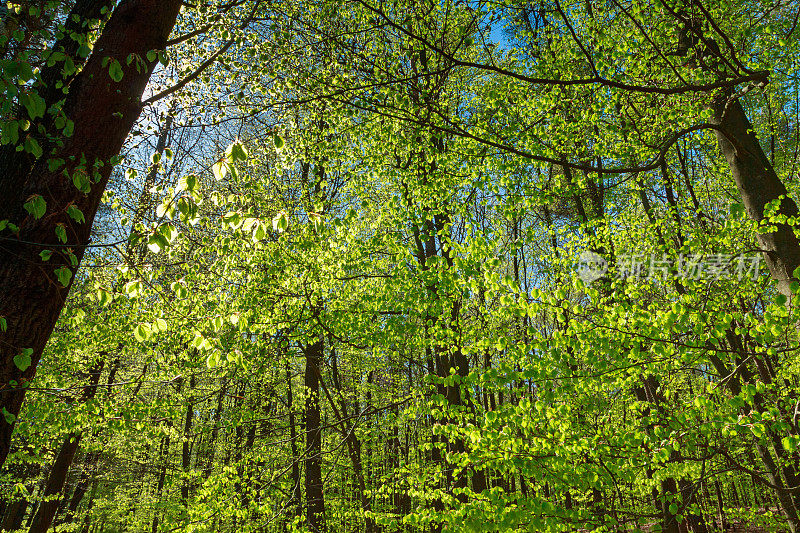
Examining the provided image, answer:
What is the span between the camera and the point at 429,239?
776 cm

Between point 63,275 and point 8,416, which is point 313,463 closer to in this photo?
point 8,416

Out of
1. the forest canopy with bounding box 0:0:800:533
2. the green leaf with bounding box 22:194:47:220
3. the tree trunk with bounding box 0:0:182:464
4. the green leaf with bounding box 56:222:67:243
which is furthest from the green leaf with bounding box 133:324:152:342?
the green leaf with bounding box 22:194:47:220

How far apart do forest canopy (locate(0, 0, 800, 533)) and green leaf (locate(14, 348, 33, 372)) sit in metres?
0.02

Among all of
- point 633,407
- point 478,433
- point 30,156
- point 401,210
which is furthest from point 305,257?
point 633,407

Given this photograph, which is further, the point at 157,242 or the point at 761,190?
the point at 761,190

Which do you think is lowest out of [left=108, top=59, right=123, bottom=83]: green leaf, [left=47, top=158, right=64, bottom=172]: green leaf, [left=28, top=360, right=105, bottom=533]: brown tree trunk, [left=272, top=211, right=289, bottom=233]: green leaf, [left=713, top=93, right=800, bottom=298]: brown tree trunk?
[left=28, top=360, right=105, bottom=533]: brown tree trunk

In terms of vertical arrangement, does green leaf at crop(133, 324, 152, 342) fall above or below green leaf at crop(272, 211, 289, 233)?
below

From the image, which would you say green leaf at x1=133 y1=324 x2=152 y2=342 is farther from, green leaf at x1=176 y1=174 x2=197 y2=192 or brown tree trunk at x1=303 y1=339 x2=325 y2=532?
brown tree trunk at x1=303 y1=339 x2=325 y2=532

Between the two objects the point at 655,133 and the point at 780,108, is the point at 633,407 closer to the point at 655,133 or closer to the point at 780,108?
the point at 655,133

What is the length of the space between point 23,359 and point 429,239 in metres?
6.06

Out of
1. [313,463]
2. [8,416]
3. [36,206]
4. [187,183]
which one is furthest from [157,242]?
[313,463]

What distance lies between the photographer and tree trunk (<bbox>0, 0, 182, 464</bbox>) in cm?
248

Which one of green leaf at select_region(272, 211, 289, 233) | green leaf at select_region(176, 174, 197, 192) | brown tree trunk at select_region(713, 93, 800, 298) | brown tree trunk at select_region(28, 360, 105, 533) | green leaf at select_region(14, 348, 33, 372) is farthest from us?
brown tree trunk at select_region(28, 360, 105, 533)

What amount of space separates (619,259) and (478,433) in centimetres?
547
